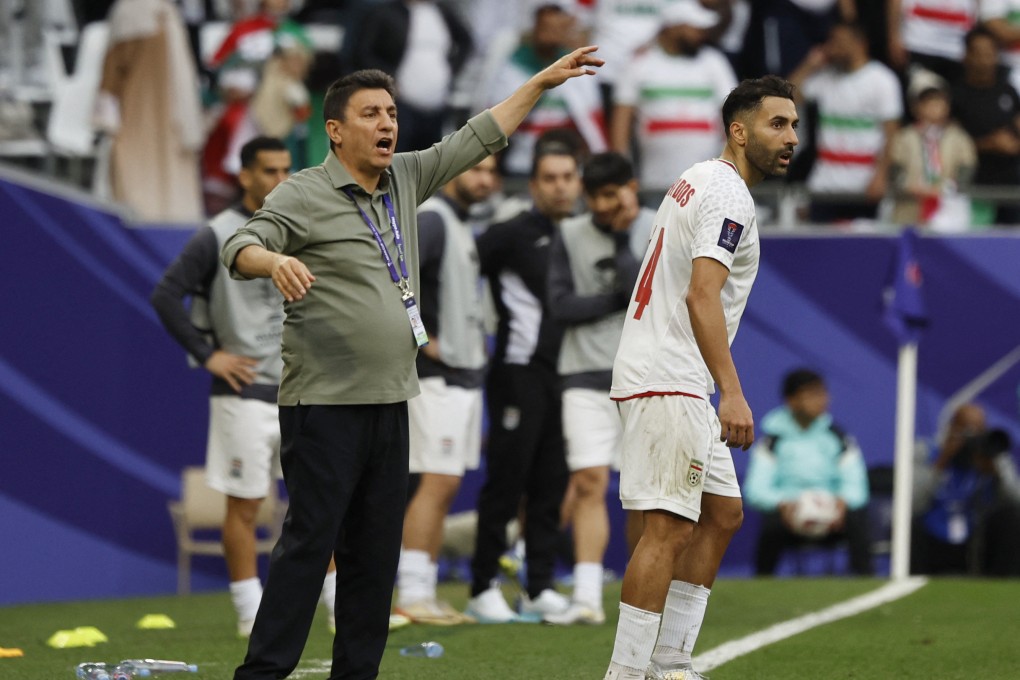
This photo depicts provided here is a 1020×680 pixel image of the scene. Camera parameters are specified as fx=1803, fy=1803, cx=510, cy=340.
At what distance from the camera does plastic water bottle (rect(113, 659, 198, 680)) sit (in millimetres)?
6914

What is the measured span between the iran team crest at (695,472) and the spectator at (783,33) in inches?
319

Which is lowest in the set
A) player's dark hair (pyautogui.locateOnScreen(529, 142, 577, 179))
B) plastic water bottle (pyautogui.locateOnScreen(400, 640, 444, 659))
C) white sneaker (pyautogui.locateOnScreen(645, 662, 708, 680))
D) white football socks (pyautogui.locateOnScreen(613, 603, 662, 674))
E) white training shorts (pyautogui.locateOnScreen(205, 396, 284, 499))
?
plastic water bottle (pyautogui.locateOnScreen(400, 640, 444, 659))

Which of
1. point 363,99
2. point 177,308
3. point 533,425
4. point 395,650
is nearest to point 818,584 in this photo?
point 533,425

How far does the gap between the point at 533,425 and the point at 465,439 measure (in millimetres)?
370

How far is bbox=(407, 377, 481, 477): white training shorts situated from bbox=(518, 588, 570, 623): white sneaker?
786 mm

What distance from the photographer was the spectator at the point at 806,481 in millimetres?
12164

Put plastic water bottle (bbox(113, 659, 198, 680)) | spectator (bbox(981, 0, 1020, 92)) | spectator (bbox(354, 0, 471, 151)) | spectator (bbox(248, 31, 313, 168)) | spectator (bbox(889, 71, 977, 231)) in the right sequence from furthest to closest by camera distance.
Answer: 1. spectator (bbox(981, 0, 1020, 92))
2. spectator (bbox(889, 71, 977, 231))
3. spectator (bbox(354, 0, 471, 151))
4. spectator (bbox(248, 31, 313, 168))
5. plastic water bottle (bbox(113, 659, 198, 680))

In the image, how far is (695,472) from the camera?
19.9 feet

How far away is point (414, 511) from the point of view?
9.07 metres

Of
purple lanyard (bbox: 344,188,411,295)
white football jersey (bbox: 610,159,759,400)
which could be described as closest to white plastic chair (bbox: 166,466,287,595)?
white football jersey (bbox: 610,159,759,400)

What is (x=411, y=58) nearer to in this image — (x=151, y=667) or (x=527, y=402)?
(x=527, y=402)

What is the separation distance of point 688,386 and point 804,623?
11.2ft

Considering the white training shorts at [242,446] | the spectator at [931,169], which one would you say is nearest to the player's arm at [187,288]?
the white training shorts at [242,446]

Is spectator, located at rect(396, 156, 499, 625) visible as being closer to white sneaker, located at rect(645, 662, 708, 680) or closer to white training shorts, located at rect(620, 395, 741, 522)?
white sneaker, located at rect(645, 662, 708, 680)
